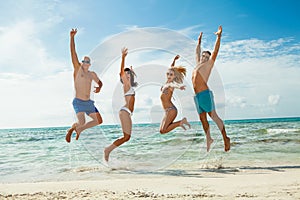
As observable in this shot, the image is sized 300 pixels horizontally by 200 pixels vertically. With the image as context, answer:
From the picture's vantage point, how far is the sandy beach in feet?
16.0

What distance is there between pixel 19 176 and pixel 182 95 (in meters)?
4.88

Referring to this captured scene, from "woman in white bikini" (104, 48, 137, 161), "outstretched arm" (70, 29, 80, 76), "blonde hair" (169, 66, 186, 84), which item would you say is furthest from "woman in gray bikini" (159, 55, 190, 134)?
"outstretched arm" (70, 29, 80, 76)

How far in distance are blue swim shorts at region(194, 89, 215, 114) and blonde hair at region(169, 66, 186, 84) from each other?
0.39m

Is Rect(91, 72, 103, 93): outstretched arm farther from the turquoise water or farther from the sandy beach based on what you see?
the sandy beach

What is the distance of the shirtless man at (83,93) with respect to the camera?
5.13 m

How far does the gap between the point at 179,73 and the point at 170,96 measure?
1.34 feet

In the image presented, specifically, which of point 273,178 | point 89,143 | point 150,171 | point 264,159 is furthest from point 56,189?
point 264,159

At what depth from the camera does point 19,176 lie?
7797 millimetres

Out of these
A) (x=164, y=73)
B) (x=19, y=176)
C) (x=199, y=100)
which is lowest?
(x=19, y=176)

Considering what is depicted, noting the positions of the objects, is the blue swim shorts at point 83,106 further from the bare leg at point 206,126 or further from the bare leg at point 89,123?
the bare leg at point 206,126

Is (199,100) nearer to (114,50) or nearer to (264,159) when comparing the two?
(114,50)

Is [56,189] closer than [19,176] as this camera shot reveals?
Yes

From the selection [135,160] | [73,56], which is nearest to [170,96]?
[73,56]

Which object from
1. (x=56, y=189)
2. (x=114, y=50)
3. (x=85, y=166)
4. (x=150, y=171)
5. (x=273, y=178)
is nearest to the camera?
(x=114, y=50)
